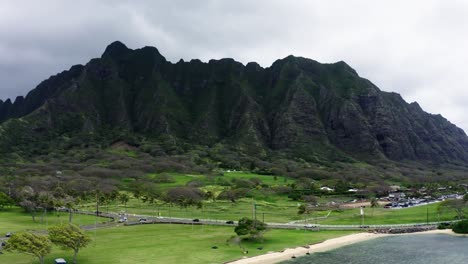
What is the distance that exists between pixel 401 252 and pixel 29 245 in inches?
3149

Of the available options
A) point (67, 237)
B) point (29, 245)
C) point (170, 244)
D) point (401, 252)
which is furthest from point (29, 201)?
point (401, 252)

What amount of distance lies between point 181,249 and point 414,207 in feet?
369

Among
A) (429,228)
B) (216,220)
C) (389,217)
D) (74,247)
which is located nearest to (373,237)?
(429,228)

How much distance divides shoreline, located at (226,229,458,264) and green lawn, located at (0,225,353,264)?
2.85 m

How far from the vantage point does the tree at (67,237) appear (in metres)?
85.4

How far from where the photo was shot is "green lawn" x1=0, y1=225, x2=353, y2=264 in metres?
90.3

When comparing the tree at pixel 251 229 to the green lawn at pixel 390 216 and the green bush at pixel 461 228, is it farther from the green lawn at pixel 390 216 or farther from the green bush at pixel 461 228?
the green bush at pixel 461 228

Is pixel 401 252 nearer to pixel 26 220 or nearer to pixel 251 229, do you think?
pixel 251 229

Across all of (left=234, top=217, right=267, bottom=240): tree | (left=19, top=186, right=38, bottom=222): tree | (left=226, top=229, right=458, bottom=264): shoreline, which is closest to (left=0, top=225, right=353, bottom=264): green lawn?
(left=234, top=217, right=267, bottom=240): tree

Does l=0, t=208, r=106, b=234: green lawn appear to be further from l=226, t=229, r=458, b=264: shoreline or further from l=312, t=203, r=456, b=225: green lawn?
l=312, t=203, r=456, b=225: green lawn

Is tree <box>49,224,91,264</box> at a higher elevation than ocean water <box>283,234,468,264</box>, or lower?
higher

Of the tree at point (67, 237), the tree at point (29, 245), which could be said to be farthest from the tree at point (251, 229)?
the tree at point (29, 245)

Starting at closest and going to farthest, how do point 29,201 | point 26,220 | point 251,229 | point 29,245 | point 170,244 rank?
point 29,245 < point 170,244 < point 251,229 < point 26,220 < point 29,201

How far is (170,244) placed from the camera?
106375 millimetres
